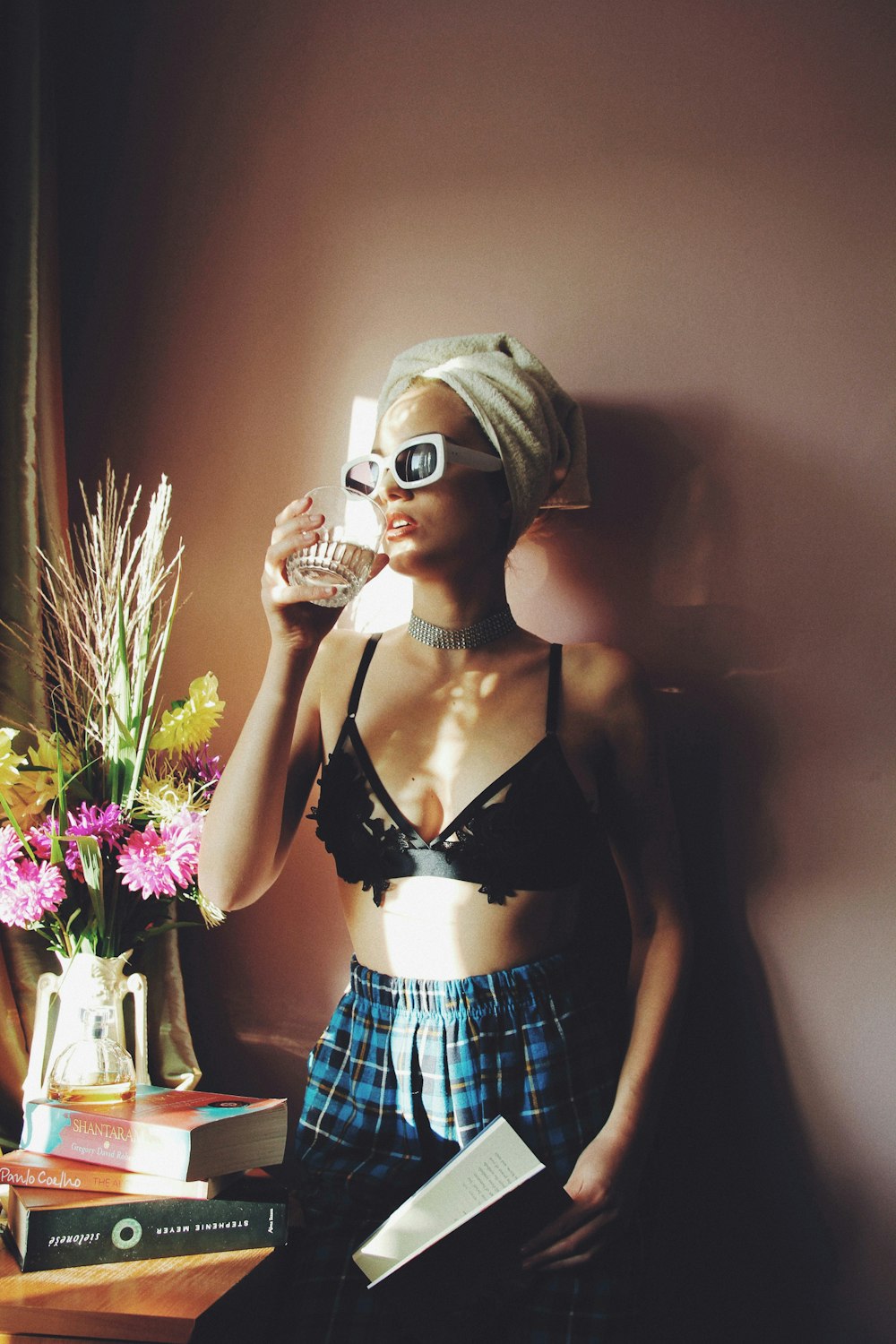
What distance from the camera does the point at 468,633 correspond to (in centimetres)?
129

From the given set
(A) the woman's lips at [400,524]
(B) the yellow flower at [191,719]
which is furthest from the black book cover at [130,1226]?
(A) the woman's lips at [400,524]

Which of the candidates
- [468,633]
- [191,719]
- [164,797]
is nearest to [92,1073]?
[164,797]

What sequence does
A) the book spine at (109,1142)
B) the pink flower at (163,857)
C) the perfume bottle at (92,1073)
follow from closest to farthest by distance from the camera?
the book spine at (109,1142) < the perfume bottle at (92,1073) < the pink flower at (163,857)

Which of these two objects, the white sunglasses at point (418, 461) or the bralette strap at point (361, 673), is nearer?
the white sunglasses at point (418, 461)

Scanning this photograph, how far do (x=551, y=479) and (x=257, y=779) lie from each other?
0.57 metres

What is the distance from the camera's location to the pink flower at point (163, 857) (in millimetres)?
1211

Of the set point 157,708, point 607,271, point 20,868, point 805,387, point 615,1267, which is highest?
point 607,271

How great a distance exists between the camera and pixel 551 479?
132 centimetres

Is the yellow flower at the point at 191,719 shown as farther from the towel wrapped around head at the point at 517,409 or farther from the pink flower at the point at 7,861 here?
the towel wrapped around head at the point at 517,409

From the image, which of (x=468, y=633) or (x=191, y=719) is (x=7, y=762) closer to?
(x=191, y=719)

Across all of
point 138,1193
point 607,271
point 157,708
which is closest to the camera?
point 138,1193

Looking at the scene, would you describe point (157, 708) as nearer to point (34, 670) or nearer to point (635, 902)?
point (34, 670)

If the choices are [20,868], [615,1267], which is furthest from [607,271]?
[615,1267]

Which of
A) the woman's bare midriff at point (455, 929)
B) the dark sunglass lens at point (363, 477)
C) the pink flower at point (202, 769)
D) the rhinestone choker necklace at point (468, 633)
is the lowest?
the woman's bare midriff at point (455, 929)
